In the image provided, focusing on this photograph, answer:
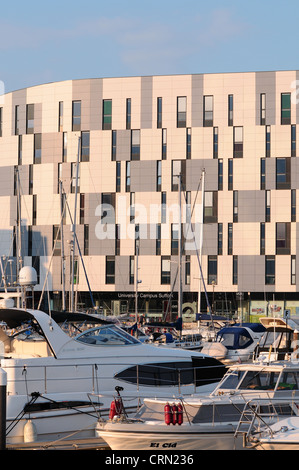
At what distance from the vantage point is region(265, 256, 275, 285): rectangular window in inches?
2687

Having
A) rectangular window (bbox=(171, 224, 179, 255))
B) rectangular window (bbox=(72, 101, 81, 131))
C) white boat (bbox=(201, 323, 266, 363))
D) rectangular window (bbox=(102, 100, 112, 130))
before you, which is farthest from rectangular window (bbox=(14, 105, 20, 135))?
white boat (bbox=(201, 323, 266, 363))

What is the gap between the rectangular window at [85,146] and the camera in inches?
2847

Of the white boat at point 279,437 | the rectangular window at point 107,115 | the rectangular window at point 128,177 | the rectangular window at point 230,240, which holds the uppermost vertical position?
the rectangular window at point 107,115

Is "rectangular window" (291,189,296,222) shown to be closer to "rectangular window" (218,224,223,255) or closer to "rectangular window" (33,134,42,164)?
"rectangular window" (218,224,223,255)

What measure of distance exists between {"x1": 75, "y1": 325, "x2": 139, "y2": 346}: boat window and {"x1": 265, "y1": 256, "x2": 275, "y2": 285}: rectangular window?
4869 centimetres

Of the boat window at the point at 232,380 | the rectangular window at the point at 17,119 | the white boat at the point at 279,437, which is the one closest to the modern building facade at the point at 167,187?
the rectangular window at the point at 17,119

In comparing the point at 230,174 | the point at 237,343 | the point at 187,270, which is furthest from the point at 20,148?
the point at 237,343

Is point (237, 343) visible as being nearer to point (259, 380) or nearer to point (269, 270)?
point (259, 380)

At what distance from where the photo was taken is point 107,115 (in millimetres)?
71812

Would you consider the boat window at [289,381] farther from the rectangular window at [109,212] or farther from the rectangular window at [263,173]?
the rectangular window at [109,212]

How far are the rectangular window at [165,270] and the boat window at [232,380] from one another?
52.2 metres
